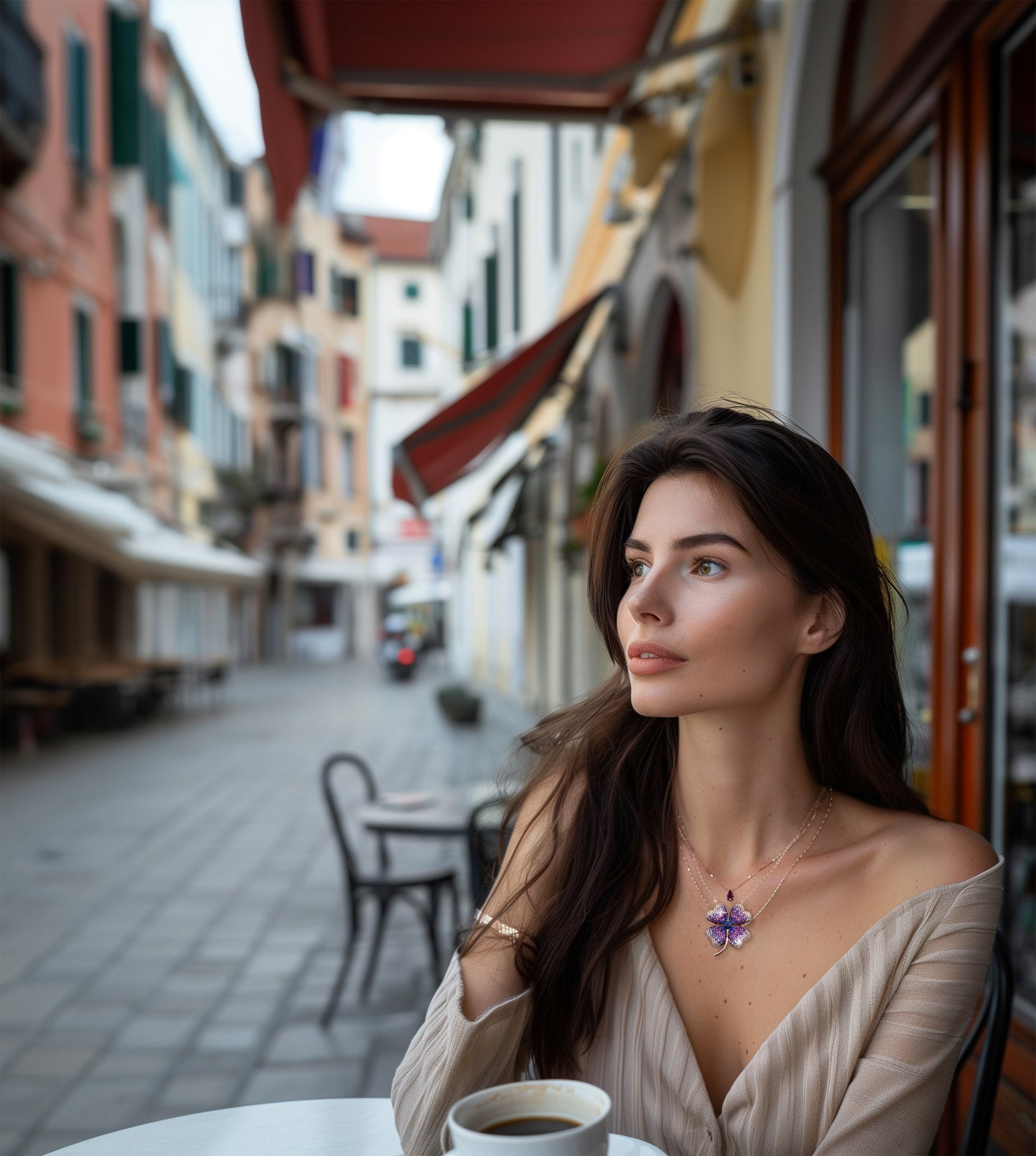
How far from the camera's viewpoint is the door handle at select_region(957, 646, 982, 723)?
9.74ft

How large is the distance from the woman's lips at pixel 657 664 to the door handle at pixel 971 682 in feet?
6.22

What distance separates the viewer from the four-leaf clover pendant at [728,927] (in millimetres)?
Result: 1417

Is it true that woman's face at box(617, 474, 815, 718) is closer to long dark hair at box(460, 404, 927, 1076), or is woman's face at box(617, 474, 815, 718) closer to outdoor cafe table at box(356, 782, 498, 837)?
long dark hair at box(460, 404, 927, 1076)

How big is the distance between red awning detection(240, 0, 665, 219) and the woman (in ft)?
9.38

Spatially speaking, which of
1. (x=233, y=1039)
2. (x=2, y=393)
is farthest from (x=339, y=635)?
(x=233, y=1039)

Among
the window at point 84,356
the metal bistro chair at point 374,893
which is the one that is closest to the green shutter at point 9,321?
the window at point 84,356

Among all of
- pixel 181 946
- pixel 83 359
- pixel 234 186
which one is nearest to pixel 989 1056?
pixel 181 946

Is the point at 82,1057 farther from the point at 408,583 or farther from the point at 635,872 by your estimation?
the point at 408,583

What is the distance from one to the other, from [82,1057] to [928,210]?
3673mm

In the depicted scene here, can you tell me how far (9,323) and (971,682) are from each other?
44.5 feet

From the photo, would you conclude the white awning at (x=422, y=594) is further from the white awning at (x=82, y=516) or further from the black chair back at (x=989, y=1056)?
the black chair back at (x=989, y=1056)

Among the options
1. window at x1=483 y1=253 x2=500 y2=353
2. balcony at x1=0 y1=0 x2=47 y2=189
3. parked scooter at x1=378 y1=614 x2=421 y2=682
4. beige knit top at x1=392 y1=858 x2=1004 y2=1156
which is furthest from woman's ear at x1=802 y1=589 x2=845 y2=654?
parked scooter at x1=378 y1=614 x2=421 y2=682

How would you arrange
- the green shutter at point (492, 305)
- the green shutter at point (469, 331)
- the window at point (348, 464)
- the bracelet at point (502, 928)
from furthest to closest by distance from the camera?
the window at point (348, 464)
the green shutter at point (469, 331)
the green shutter at point (492, 305)
the bracelet at point (502, 928)

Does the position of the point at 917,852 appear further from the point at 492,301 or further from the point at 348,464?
the point at 348,464
